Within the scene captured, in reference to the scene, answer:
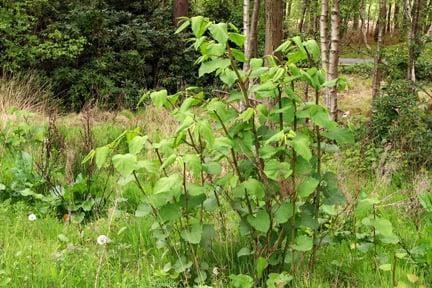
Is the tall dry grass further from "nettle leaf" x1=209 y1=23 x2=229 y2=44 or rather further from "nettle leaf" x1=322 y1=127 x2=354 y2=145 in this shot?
"nettle leaf" x1=322 y1=127 x2=354 y2=145

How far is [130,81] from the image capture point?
14.0 m

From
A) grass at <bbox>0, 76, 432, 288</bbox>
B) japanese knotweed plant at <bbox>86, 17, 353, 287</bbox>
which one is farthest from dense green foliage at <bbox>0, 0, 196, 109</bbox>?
japanese knotweed plant at <bbox>86, 17, 353, 287</bbox>

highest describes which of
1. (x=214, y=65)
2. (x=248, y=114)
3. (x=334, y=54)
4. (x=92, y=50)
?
(x=214, y=65)

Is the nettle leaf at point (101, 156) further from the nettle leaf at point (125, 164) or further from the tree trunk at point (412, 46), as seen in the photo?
the tree trunk at point (412, 46)

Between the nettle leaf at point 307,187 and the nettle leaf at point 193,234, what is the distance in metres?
0.64

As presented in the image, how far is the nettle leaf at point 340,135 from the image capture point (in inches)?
120

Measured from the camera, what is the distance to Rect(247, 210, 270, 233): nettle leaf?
304 cm

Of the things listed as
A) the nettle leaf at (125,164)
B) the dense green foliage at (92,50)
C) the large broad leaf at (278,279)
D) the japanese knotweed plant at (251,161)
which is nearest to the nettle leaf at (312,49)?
the japanese knotweed plant at (251,161)

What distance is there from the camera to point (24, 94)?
1077 centimetres

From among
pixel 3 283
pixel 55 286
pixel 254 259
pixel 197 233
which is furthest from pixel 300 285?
pixel 3 283

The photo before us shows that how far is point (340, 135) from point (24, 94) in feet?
29.7

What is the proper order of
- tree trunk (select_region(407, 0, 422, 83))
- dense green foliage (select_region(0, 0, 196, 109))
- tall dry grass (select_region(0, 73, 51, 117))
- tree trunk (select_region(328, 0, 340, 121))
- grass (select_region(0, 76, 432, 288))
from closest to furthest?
grass (select_region(0, 76, 432, 288)) → tree trunk (select_region(328, 0, 340, 121)) → tree trunk (select_region(407, 0, 422, 83)) → tall dry grass (select_region(0, 73, 51, 117)) → dense green foliage (select_region(0, 0, 196, 109))

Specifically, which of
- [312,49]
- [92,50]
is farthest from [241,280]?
[92,50]

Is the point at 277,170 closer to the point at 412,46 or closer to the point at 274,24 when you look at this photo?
the point at 274,24
